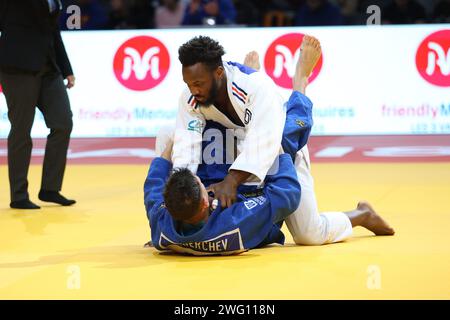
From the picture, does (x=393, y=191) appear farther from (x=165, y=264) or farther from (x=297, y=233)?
(x=165, y=264)

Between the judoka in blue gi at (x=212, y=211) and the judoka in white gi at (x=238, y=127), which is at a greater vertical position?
the judoka in white gi at (x=238, y=127)

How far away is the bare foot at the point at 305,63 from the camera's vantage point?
538 cm

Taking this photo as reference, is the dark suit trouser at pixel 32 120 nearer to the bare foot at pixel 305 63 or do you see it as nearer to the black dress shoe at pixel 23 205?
the black dress shoe at pixel 23 205

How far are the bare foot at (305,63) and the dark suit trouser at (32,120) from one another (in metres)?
2.43

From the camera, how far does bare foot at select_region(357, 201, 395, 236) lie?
525 centimetres

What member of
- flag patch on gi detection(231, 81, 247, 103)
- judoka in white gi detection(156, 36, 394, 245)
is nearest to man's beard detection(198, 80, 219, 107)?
judoka in white gi detection(156, 36, 394, 245)

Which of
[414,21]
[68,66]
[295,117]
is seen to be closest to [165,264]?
[295,117]

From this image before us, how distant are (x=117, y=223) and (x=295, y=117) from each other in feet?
5.76

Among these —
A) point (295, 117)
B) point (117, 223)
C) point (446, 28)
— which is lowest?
point (117, 223)

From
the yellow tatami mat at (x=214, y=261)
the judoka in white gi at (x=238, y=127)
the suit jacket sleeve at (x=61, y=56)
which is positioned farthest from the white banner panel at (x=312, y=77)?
the judoka in white gi at (x=238, y=127)

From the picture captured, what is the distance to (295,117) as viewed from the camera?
16.6 feet

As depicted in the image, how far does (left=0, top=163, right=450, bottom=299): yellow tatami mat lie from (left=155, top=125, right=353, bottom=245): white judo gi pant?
3.0 inches

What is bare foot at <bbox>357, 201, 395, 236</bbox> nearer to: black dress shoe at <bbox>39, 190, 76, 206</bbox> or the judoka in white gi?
the judoka in white gi

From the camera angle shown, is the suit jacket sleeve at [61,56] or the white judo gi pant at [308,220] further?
the suit jacket sleeve at [61,56]
